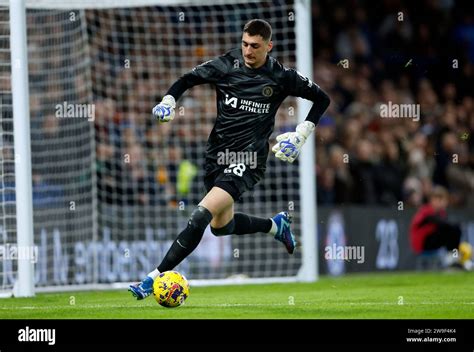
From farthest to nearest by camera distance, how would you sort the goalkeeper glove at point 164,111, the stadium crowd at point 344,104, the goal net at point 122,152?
the stadium crowd at point 344,104, the goal net at point 122,152, the goalkeeper glove at point 164,111

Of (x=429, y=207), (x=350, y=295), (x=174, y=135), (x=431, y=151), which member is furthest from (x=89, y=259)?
(x=431, y=151)

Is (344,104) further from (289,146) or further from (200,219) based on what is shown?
(200,219)

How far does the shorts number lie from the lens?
10.4m

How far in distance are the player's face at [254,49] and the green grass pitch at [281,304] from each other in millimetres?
2246

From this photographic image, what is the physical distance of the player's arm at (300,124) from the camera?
10398 mm

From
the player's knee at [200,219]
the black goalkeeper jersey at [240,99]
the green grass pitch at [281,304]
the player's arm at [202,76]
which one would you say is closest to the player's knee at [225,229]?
the green grass pitch at [281,304]

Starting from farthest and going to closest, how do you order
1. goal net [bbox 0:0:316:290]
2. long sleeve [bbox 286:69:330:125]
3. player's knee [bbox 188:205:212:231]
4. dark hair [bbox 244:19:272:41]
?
1. goal net [bbox 0:0:316:290]
2. long sleeve [bbox 286:69:330:125]
3. dark hair [bbox 244:19:272:41]
4. player's knee [bbox 188:205:212:231]

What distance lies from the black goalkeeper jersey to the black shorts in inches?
5.0

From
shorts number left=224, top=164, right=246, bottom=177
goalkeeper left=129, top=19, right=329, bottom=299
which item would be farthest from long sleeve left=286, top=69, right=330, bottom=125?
shorts number left=224, top=164, right=246, bottom=177

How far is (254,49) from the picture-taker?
34.2 ft

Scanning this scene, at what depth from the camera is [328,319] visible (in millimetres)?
8867

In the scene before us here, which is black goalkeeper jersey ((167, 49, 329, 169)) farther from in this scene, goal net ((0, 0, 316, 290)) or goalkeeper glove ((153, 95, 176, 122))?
goal net ((0, 0, 316, 290))

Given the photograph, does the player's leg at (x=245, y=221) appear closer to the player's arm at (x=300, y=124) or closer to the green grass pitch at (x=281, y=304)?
the player's arm at (x=300, y=124)
